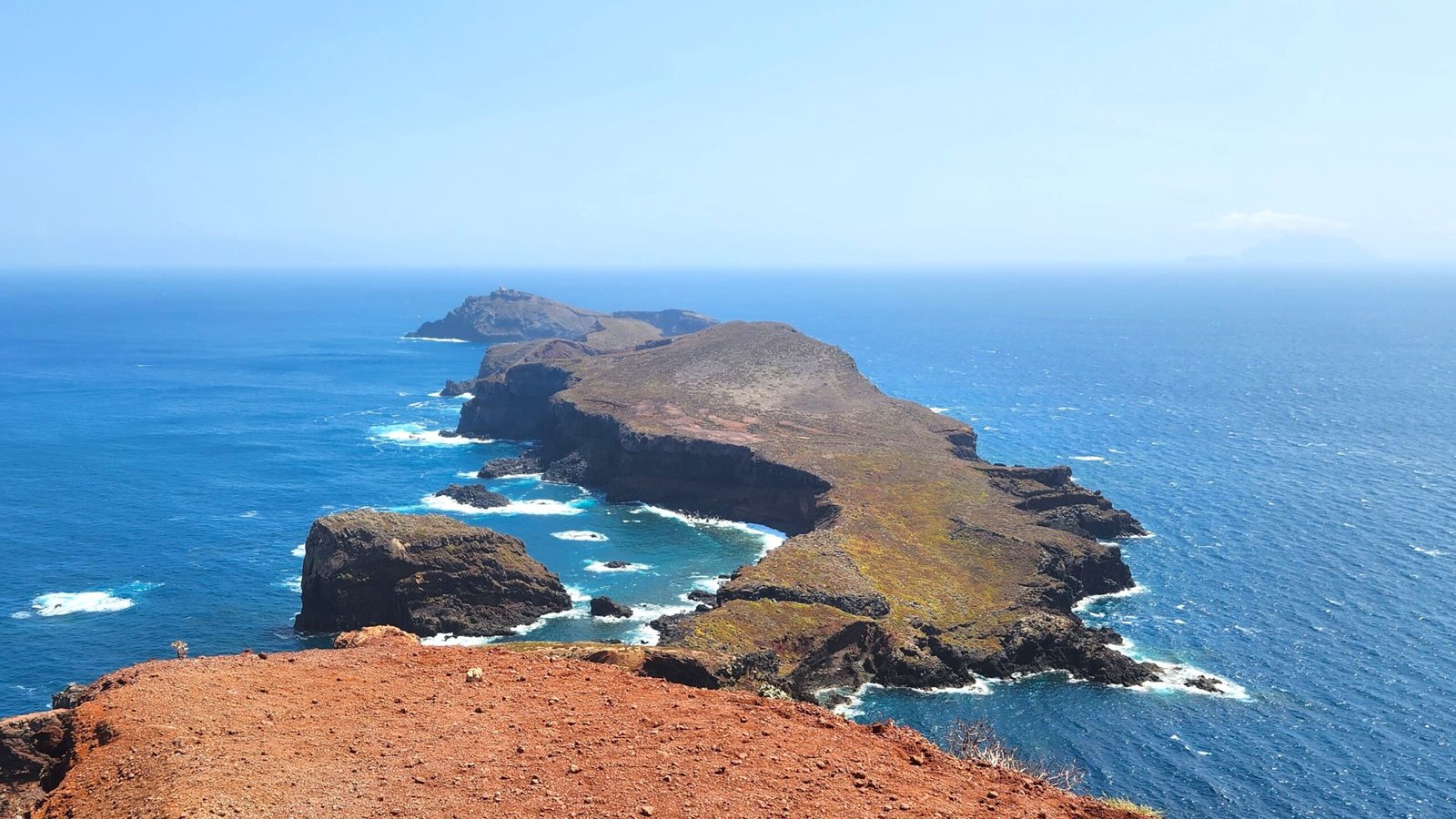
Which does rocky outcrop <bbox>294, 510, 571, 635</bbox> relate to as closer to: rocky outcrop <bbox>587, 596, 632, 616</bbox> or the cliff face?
rocky outcrop <bbox>587, 596, 632, 616</bbox>

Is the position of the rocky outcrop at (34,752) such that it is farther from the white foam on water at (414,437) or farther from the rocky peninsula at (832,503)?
the white foam on water at (414,437)

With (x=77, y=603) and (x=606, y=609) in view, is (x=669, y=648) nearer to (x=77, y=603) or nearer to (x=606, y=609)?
(x=606, y=609)

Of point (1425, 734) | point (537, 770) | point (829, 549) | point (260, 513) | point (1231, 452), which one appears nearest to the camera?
point (537, 770)

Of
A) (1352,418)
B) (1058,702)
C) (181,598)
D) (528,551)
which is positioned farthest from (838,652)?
(1352,418)

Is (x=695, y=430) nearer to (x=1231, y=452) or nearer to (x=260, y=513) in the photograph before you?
(x=260, y=513)

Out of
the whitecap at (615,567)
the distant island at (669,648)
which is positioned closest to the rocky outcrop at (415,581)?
the distant island at (669,648)
